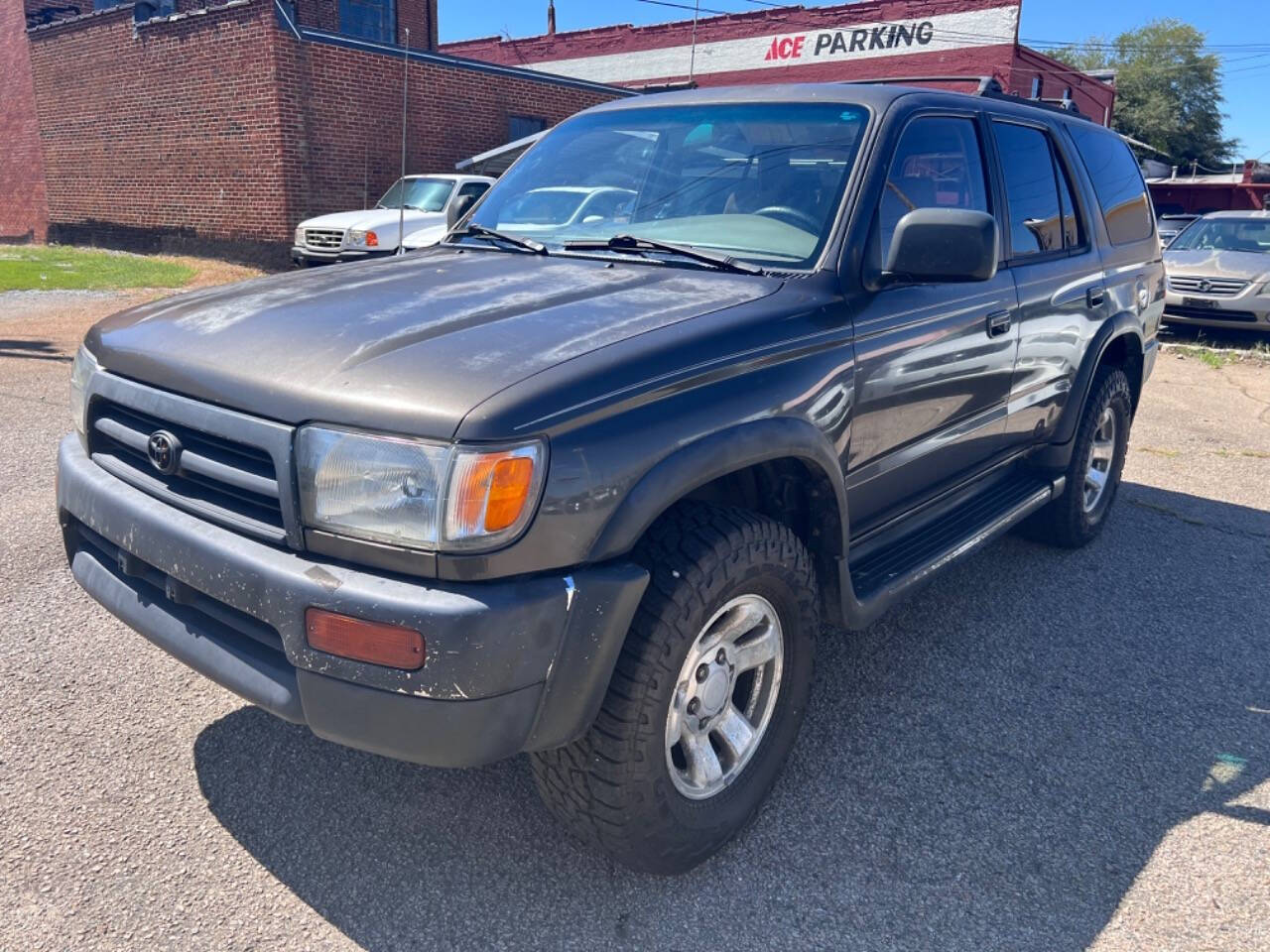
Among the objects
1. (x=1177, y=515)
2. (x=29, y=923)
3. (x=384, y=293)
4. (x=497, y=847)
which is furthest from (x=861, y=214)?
(x=1177, y=515)

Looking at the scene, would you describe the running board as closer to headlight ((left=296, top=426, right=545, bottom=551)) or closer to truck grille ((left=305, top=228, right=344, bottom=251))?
headlight ((left=296, top=426, right=545, bottom=551))

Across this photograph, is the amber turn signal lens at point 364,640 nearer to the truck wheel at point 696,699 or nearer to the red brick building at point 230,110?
the truck wheel at point 696,699

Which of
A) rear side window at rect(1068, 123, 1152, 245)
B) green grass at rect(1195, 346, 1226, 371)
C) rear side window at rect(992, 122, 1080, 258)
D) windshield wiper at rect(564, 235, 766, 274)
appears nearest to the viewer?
windshield wiper at rect(564, 235, 766, 274)

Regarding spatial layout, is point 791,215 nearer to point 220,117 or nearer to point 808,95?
point 808,95

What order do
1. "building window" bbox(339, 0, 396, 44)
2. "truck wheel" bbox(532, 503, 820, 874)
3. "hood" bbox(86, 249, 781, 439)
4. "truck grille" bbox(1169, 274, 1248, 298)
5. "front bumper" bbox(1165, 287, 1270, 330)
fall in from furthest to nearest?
"building window" bbox(339, 0, 396, 44) → "truck grille" bbox(1169, 274, 1248, 298) → "front bumper" bbox(1165, 287, 1270, 330) → "truck wheel" bbox(532, 503, 820, 874) → "hood" bbox(86, 249, 781, 439)

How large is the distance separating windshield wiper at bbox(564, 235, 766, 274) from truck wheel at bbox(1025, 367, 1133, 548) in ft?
7.88

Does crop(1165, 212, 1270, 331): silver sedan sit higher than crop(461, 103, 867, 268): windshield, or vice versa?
crop(461, 103, 867, 268): windshield

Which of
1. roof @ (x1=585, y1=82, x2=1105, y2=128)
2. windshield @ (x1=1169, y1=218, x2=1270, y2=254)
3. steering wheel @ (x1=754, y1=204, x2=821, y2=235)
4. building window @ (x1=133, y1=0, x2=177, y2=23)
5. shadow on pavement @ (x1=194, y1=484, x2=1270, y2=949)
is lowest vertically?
shadow on pavement @ (x1=194, y1=484, x2=1270, y2=949)

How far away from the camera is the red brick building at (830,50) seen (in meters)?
25.1

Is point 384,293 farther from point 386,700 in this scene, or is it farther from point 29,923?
point 29,923

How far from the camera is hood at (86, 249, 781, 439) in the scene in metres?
2.08

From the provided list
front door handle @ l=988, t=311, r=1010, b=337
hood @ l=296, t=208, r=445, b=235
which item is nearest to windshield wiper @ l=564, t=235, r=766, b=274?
front door handle @ l=988, t=311, r=1010, b=337

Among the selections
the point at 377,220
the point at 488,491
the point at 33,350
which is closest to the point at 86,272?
the point at 377,220

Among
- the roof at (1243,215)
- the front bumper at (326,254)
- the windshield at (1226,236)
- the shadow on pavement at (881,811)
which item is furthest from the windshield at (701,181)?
the roof at (1243,215)
